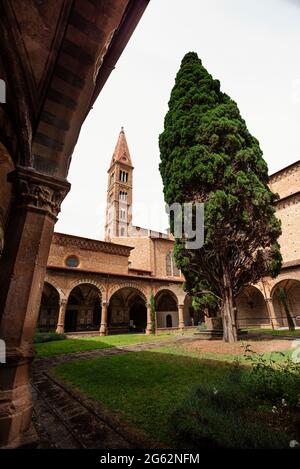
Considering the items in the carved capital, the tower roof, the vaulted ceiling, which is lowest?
the carved capital

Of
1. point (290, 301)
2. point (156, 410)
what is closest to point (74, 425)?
point (156, 410)

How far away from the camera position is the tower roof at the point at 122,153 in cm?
5437

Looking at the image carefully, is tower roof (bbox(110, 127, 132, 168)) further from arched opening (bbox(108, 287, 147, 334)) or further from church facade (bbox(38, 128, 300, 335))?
arched opening (bbox(108, 287, 147, 334))

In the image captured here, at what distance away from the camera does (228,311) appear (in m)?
11.4

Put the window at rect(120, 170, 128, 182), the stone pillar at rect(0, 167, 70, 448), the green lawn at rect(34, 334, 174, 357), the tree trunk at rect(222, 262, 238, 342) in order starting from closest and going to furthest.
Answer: the stone pillar at rect(0, 167, 70, 448) < the green lawn at rect(34, 334, 174, 357) < the tree trunk at rect(222, 262, 238, 342) < the window at rect(120, 170, 128, 182)

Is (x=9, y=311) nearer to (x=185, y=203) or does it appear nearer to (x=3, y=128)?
(x=3, y=128)

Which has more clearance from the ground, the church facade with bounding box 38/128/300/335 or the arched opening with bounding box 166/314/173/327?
the church facade with bounding box 38/128/300/335

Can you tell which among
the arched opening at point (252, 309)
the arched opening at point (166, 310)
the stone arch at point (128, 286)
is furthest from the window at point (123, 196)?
the arched opening at point (252, 309)

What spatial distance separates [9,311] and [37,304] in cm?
37

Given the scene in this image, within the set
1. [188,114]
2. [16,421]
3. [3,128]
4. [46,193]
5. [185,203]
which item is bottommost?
[16,421]

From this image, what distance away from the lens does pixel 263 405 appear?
3.51m

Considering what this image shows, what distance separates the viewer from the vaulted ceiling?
3021mm

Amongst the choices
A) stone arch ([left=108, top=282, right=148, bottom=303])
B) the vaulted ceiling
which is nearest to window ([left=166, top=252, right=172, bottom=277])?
stone arch ([left=108, top=282, right=148, bottom=303])

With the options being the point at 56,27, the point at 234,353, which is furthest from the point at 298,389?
the point at 56,27
